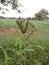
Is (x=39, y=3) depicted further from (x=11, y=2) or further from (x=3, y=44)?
(x=11, y=2)

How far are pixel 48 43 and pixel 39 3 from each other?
318 inches

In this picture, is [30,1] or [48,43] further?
[30,1]

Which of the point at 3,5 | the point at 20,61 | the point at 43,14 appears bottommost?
the point at 43,14

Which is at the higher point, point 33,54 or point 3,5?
point 3,5

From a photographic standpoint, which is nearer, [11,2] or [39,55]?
[11,2]

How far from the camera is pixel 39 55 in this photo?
720 centimetres

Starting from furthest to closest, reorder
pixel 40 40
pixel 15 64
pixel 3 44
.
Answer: pixel 40 40 < pixel 3 44 < pixel 15 64

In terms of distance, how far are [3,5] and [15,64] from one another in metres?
1.41

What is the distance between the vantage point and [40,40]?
27.3 ft

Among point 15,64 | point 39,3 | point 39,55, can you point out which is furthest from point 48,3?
point 15,64

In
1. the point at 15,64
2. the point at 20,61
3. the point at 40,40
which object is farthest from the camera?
the point at 40,40

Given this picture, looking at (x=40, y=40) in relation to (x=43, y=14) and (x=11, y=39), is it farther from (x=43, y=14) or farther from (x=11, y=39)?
(x=43, y=14)

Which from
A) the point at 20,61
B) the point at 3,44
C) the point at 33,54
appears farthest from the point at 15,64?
the point at 3,44

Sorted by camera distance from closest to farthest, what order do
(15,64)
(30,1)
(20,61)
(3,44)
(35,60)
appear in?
(20,61)
(15,64)
(35,60)
(3,44)
(30,1)
